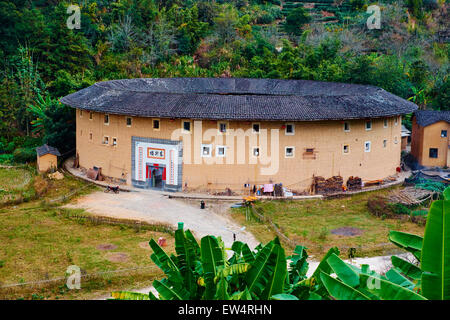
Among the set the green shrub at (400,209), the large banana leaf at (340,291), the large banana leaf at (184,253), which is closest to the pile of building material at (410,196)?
the green shrub at (400,209)

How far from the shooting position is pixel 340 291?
648 cm

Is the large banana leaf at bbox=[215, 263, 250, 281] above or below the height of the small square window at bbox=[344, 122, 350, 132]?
below

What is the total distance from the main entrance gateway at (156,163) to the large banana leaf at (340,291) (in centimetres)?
2166

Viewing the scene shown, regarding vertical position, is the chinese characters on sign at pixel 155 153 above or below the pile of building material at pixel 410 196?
above

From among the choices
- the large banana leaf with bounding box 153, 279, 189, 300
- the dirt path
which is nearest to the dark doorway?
the dirt path

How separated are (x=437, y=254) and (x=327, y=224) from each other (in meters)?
17.2

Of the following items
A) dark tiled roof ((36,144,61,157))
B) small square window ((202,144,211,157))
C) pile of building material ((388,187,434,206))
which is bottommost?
pile of building material ((388,187,434,206))

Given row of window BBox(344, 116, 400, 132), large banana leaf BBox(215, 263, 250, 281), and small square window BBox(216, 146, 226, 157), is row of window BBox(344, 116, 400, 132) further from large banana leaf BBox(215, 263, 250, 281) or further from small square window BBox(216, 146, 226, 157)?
large banana leaf BBox(215, 263, 250, 281)

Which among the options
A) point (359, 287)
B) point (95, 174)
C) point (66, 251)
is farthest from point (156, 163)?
point (359, 287)

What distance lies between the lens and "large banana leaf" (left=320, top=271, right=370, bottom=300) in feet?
20.8

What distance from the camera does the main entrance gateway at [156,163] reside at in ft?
91.7

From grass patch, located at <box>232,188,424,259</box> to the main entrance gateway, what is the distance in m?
4.68

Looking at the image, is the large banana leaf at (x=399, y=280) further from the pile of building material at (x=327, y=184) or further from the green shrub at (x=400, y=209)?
the pile of building material at (x=327, y=184)

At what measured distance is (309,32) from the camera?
59.9m
